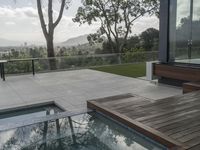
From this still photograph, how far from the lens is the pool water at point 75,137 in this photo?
2932 millimetres

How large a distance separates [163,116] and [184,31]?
3713 mm

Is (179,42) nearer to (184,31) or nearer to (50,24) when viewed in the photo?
(184,31)

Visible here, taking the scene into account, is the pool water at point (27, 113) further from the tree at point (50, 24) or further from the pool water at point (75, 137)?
the tree at point (50, 24)

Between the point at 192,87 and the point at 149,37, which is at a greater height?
the point at 149,37

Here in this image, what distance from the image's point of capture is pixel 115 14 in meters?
14.6

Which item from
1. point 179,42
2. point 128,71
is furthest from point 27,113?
point 128,71

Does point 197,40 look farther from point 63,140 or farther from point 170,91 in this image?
point 63,140

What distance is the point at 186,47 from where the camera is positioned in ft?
20.1

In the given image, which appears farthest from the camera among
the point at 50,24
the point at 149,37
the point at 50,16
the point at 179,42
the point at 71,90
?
the point at 149,37

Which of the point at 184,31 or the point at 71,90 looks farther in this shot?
the point at 184,31

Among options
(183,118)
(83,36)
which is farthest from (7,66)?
(83,36)

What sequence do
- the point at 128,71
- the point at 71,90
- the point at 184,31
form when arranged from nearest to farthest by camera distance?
the point at 71,90 → the point at 184,31 → the point at 128,71

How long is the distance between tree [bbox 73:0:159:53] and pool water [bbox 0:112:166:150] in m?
11.5

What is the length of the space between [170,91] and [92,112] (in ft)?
8.28
